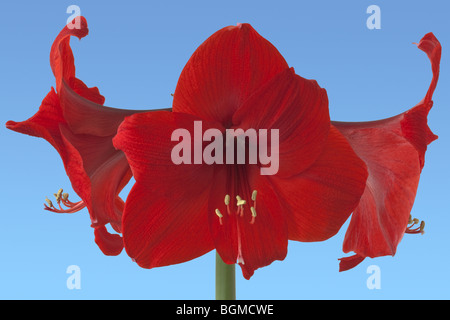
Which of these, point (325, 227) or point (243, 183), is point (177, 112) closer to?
point (243, 183)

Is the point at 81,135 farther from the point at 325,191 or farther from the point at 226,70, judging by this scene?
the point at 325,191

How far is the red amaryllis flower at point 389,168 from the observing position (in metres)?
1.13

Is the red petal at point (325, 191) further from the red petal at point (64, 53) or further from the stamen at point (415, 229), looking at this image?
the red petal at point (64, 53)

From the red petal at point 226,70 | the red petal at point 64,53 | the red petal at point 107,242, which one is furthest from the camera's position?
the red petal at point 107,242

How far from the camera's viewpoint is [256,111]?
1008mm

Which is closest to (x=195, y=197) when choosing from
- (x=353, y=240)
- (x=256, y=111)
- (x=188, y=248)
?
(x=188, y=248)

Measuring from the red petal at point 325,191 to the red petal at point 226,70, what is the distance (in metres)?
0.19

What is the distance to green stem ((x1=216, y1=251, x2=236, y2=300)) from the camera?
1.20 metres

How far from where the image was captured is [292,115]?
1.01 metres

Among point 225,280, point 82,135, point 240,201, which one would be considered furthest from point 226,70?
point 225,280

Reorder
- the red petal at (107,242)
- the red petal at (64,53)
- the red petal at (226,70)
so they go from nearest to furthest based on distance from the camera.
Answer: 1. the red petal at (226,70)
2. the red petal at (64,53)
3. the red petal at (107,242)

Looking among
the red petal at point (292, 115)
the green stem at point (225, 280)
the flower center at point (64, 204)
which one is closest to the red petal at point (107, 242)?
the flower center at point (64, 204)

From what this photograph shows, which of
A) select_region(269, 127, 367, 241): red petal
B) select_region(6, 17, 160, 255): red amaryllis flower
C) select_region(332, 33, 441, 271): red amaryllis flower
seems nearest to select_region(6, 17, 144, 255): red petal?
select_region(6, 17, 160, 255): red amaryllis flower

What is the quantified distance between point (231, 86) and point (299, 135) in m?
0.17
